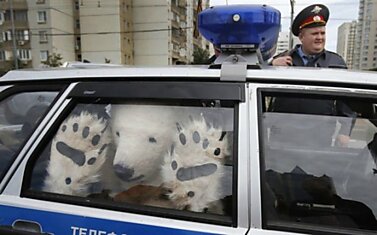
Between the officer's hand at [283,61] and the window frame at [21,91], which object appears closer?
the window frame at [21,91]

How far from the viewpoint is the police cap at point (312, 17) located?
103 inches

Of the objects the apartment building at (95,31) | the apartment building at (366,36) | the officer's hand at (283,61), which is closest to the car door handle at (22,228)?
the officer's hand at (283,61)

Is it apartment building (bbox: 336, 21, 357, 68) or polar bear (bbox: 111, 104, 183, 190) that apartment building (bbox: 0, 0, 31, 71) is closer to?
apartment building (bbox: 336, 21, 357, 68)

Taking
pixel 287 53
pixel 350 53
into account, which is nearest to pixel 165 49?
pixel 350 53

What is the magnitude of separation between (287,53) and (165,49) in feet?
119

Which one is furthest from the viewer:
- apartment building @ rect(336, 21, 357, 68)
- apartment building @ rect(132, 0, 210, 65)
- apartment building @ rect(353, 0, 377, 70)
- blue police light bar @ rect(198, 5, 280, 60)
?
apartment building @ rect(132, 0, 210, 65)

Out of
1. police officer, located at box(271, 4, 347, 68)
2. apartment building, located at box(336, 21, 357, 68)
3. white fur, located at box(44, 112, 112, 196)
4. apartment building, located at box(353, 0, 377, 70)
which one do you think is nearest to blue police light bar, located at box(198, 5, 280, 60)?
white fur, located at box(44, 112, 112, 196)

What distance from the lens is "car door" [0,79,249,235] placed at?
4.11 feet

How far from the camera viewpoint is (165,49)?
1503 inches

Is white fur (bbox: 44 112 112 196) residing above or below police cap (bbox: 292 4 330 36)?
below

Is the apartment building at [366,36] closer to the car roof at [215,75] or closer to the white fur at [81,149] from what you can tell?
the car roof at [215,75]

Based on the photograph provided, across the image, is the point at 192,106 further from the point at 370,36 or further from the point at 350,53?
the point at 350,53

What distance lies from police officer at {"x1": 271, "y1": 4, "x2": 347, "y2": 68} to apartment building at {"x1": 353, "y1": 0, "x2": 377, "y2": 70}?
18.5 meters

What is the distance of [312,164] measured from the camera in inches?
51.3
